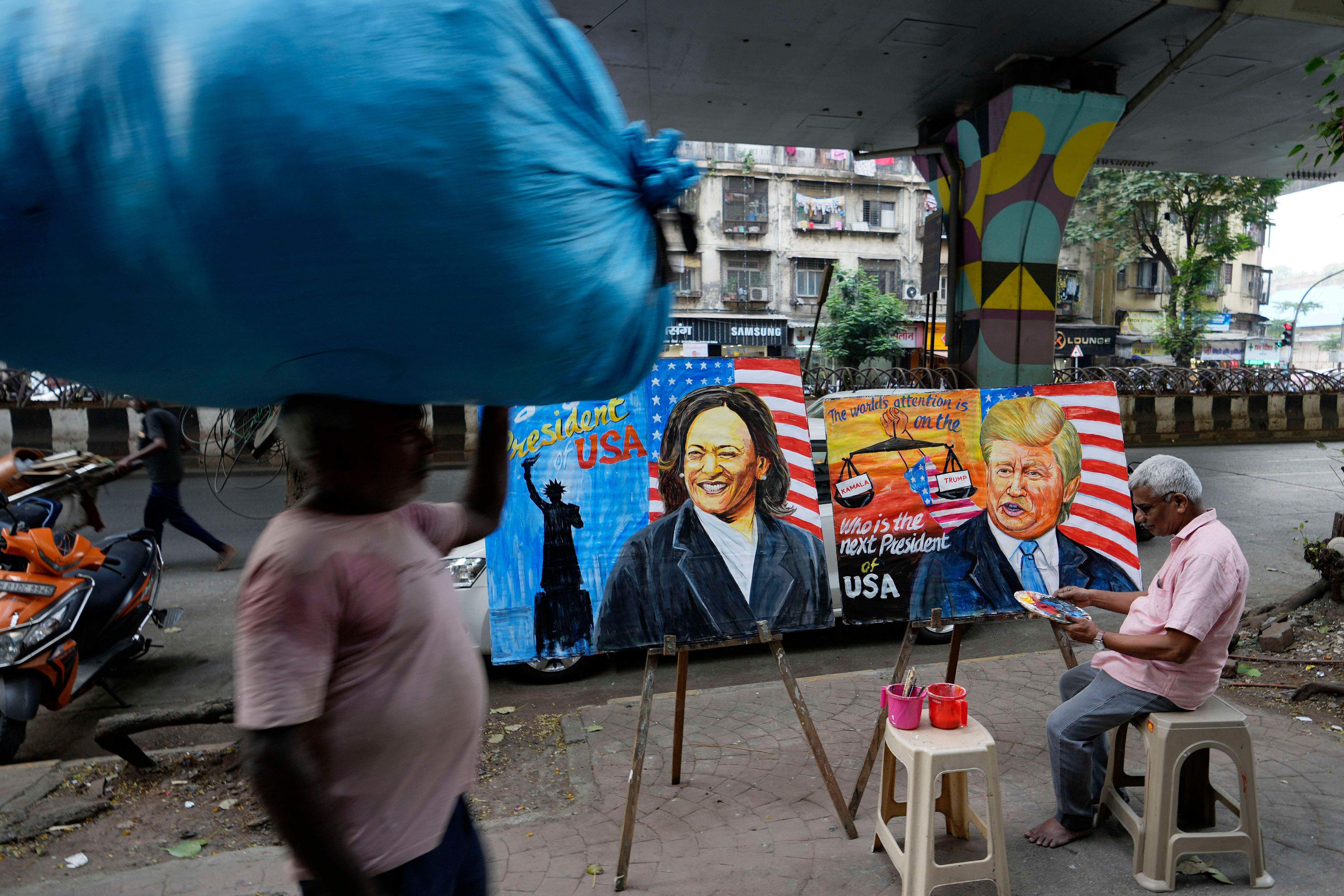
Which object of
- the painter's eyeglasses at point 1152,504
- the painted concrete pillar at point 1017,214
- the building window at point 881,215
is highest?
the building window at point 881,215

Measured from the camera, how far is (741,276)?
30.9m

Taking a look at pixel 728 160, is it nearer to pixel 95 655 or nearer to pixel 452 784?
pixel 95 655

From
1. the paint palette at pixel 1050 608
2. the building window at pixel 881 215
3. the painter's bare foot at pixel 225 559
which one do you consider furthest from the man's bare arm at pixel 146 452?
the building window at pixel 881 215

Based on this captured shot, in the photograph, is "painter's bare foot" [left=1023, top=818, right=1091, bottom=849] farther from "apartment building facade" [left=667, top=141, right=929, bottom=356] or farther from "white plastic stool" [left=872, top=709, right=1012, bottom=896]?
"apartment building facade" [left=667, top=141, right=929, bottom=356]

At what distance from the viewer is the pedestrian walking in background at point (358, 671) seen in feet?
3.67

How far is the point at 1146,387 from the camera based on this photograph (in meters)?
18.3

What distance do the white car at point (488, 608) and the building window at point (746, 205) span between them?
2646cm

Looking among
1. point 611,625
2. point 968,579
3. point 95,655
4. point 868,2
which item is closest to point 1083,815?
point 968,579

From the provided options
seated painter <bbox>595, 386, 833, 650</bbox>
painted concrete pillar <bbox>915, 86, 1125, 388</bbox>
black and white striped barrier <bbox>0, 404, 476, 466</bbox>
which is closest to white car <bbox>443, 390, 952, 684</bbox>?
seated painter <bbox>595, 386, 833, 650</bbox>

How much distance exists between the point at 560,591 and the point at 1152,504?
2149 millimetres

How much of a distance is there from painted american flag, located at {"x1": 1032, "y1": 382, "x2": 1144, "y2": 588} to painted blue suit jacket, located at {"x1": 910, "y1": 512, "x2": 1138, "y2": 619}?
0.05 meters

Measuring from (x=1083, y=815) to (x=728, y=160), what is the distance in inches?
1202

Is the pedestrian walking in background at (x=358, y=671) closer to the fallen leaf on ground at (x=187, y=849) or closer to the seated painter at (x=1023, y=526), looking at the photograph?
the fallen leaf on ground at (x=187, y=849)

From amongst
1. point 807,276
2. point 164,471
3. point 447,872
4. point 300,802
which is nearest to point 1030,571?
point 447,872
